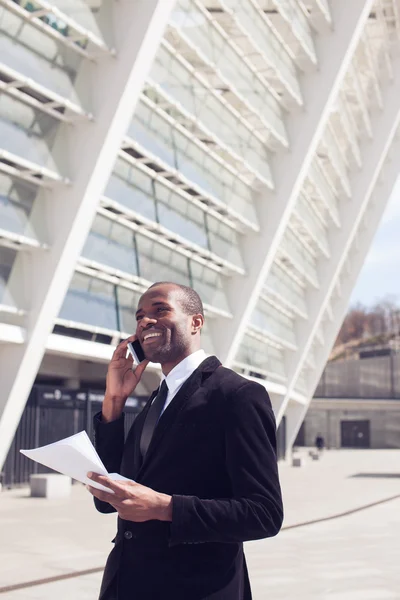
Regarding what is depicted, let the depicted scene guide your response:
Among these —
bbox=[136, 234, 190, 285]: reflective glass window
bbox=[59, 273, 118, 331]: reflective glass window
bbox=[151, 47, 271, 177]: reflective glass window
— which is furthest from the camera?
bbox=[136, 234, 190, 285]: reflective glass window

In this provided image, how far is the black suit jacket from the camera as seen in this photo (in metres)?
2.85

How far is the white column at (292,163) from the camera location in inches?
1329

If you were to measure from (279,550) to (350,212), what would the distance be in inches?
1469

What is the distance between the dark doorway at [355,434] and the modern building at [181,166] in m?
30.5

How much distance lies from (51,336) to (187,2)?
10826 mm

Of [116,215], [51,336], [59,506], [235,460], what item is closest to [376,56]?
[116,215]

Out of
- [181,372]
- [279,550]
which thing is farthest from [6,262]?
[181,372]

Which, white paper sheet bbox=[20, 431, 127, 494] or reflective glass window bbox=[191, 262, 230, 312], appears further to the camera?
reflective glass window bbox=[191, 262, 230, 312]

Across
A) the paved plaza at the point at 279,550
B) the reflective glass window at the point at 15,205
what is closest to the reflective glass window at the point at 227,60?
the reflective glass window at the point at 15,205

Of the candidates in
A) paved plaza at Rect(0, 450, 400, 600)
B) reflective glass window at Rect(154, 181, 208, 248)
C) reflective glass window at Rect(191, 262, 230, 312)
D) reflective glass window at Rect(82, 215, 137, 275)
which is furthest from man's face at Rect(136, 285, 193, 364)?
reflective glass window at Rect(191, 262, 230, 312)

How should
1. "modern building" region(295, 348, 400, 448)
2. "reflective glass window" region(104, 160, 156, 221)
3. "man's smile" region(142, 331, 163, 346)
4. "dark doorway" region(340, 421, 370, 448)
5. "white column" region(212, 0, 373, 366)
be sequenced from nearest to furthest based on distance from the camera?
"man's smile" region(142, 331, 163, 346) < "reflective glass window" region(104, 160, 156, 221) < "white column" region(212, 0, 373, 366) < "modern building" region(295, 348, 400, 448) < "dark doorway" region(340, 421, 370, 448)

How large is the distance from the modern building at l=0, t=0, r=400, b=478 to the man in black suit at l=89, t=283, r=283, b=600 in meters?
17.1

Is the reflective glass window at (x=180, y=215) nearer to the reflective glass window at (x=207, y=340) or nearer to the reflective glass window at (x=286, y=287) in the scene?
the reflective glass window at (x=207, y=340)

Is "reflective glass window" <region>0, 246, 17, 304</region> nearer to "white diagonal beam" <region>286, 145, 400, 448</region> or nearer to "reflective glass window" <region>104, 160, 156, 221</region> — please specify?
"reflective glass window" <region>104, 160, 156, 221</region>
